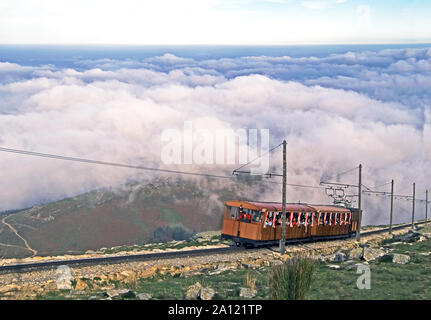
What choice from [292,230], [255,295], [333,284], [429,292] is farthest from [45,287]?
[292,230]

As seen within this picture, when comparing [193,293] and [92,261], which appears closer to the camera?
[193,293]

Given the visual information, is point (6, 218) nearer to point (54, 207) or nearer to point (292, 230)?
point (54, 207)

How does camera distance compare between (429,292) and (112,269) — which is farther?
(112,269)

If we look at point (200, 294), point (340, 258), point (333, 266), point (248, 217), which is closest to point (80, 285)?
point (200, 294)

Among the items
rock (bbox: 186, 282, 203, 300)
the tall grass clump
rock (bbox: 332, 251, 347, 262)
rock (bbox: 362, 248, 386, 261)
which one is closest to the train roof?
rock (bbox: 332, 251, 347, 262)

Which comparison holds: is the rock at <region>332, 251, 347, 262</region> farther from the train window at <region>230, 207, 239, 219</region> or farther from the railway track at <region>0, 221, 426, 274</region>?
the train window at <region>230, 207, 239, 219</region>

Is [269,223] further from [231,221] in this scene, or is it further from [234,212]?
[231,221]
